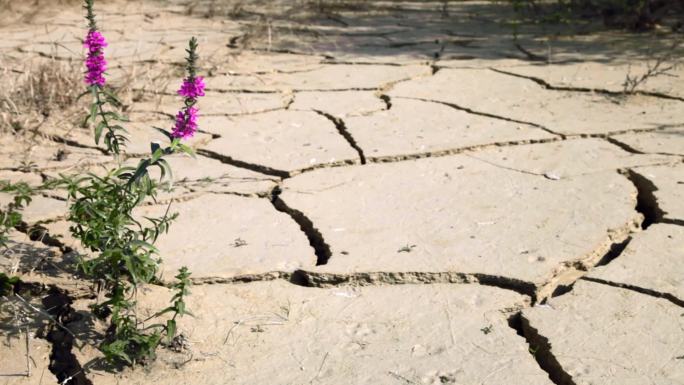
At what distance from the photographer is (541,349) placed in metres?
1.97

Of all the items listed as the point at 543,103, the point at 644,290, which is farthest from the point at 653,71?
the point at 644,290

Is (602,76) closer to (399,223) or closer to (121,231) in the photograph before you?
(399,223)

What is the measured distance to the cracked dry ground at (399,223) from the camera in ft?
6.36

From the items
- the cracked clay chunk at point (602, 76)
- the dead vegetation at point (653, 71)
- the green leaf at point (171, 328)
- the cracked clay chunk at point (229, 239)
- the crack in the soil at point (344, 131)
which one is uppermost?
the dead vegetation at point (653, 71)

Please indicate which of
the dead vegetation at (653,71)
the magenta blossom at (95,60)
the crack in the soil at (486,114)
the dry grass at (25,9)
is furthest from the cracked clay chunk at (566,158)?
the dry grass at (25,9)

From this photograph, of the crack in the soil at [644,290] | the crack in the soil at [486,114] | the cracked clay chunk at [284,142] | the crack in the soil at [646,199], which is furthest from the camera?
the crack in the soil at [486,114]

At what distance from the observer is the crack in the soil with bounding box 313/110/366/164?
128 inches

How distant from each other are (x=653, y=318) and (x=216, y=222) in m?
1.21

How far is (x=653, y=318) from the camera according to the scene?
81.6 inches

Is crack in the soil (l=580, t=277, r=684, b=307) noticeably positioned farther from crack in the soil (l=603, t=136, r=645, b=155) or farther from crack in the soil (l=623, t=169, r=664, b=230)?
crack in the soil (l=603, t=136, r=645, b=155)

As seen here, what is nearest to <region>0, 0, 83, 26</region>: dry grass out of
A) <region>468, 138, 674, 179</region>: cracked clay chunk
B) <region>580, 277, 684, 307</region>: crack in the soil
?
<region>468, 138, 674, 179</region>: cracked clay chunk

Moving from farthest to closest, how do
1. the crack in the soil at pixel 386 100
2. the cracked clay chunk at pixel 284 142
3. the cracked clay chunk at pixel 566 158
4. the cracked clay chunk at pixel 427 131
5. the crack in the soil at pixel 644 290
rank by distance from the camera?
the crack in the soil at pixel 386 100, the cracked clay chunk at pixel 427 131, the cracked clay chunk at pixel 284 142, the cracked clay chunk at pixel 566 158, the crack in the soil at pixel 644 290

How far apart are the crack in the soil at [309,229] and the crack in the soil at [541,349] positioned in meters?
0.53

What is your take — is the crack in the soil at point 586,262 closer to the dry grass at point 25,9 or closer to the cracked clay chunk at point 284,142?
the cracked clay chunk at point 284,142
